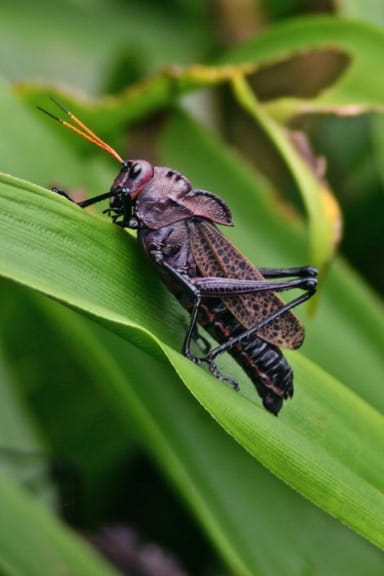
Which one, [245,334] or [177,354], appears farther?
[245,334]

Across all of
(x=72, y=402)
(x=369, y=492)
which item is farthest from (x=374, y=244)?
(x=369, y=492)

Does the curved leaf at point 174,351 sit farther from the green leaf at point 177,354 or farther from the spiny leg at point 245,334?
the spiny leg at point 245,334

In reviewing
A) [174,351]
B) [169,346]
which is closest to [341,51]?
[169,346]

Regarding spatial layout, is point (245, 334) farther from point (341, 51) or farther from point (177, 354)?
point (341, 51)

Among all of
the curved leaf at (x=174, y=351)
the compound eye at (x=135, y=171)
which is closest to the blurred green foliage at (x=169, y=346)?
the curved leaf at (x=174, y=351)

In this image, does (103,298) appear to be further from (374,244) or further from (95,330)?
(374,244)
